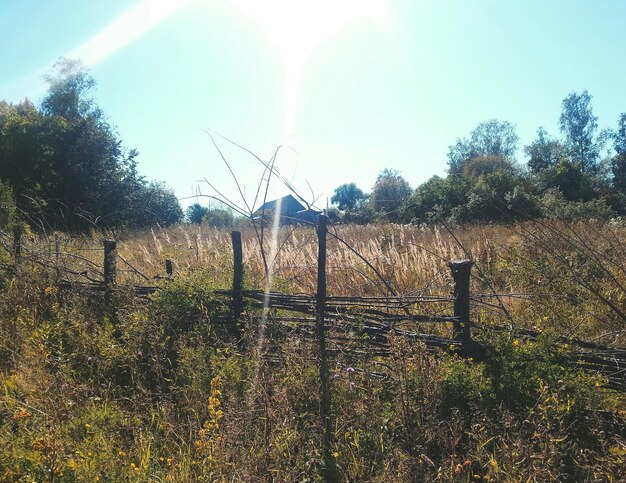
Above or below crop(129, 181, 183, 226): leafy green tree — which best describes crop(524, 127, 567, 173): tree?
above

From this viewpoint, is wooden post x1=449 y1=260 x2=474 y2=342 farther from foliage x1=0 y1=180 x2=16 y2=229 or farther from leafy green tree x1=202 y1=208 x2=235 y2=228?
leafy green tree x1=202 y1=208 x2=235 y2=228

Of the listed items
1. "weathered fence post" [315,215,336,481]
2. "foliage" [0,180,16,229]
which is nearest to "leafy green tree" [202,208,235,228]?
"foliage" [0,180,16,229]

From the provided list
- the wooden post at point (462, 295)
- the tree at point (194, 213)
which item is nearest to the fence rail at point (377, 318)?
the wooden post at point (462, 295)

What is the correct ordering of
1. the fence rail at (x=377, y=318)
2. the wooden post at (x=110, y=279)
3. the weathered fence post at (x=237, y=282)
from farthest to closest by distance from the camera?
1. the wooden post at (x=110, y=279)
2. the weathered fence post at (x=237, y=282)
3. the fence rail at (x=377, y=318)

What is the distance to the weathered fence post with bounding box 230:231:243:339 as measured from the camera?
447 cm

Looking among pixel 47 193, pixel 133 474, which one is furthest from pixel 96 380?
pixel 47 193

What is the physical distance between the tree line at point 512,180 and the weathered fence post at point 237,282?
9.87 metres

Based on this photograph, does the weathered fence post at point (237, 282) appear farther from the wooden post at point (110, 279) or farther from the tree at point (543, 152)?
the tree at point (543, 152)

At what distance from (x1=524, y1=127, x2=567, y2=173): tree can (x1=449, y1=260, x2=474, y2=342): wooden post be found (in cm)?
5057

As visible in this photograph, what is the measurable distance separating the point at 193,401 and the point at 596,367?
2.94 metres

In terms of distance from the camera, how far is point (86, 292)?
551 cm

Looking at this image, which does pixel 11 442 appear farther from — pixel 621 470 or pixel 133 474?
pixel 621 470

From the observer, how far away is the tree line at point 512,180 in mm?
18984

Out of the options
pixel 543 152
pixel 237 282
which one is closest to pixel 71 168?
pixel 237 282
